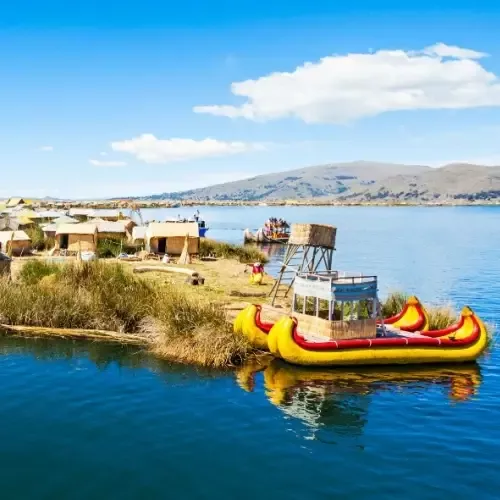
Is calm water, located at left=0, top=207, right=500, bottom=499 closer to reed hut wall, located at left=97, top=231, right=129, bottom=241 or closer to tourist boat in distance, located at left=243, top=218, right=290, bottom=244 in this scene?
reed hut wall, located at left=97, top=231, right=129, bottom=241

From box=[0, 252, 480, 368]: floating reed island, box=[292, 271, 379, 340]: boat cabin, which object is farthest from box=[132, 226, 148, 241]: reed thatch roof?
box=[292, 271, 379, 340]: boat cabin

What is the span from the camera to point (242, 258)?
1734 inches

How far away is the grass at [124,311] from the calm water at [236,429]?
0.92 meters

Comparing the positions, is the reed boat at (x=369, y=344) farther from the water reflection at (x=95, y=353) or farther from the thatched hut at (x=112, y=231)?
the thatched hut at (x=112, y=231)

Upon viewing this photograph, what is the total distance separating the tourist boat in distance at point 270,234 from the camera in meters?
72.1

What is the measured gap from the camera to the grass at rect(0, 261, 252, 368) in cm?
1784

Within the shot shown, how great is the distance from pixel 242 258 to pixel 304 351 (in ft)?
88.2

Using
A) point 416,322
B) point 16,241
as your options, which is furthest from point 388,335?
point 16,241

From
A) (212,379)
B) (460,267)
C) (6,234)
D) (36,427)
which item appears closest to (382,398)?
(212,379)

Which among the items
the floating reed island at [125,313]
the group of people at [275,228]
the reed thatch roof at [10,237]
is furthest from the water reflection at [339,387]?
the group of people at [275,228]

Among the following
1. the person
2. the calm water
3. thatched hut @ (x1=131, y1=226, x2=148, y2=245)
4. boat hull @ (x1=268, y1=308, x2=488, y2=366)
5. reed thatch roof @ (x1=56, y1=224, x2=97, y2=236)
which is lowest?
the calm water

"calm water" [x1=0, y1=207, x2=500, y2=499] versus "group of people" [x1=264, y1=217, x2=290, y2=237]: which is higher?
Result: "group of people" [x1=264, y1=217, x2=290, y2=237]

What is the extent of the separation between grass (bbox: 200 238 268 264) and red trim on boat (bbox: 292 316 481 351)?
2532 centimetres

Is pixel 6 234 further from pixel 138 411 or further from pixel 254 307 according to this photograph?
pixel 138 411
